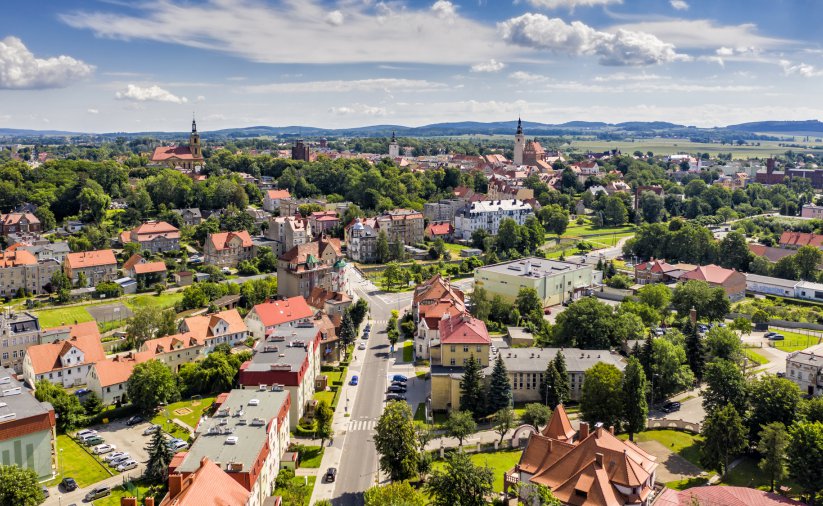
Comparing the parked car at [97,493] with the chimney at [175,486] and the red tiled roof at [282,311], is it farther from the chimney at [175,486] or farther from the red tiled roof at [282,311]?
the red tiled roof at [282,311]

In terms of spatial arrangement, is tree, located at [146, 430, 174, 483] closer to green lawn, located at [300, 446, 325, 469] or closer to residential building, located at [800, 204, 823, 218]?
green lawn, located at [300, 446, 325, 469]

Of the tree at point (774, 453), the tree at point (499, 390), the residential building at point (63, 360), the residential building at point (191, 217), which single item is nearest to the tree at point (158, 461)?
the residential building at point (63, 360)

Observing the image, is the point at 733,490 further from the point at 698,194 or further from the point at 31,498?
the point at 698,194

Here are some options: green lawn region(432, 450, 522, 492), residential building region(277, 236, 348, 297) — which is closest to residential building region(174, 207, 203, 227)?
residential building region(277, 236, 348, 297)

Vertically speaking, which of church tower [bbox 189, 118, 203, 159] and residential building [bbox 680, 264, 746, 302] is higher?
church tower [bbox 189, 118, 203, 159]

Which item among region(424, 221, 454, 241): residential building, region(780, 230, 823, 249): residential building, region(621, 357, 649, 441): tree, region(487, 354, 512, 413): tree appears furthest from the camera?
region(424, 221, 454, 241): residential building

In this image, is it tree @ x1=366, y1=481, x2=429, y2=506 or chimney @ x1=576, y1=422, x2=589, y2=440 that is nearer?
tree @ x1=366, y1=481, x2=429, y2=506
